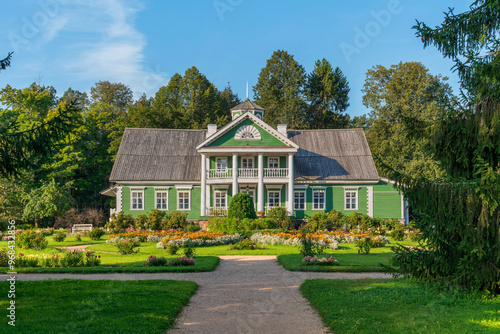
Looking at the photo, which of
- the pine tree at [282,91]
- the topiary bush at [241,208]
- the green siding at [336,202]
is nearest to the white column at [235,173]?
the green siding at [336,202]

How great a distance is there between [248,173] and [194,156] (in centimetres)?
470

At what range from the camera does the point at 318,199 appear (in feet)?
106

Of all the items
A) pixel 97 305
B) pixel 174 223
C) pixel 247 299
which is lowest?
pixel 247 299

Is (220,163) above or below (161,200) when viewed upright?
above

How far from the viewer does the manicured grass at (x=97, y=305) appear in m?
7.53

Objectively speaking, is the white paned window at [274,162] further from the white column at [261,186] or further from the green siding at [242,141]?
the green siding at [242,141]

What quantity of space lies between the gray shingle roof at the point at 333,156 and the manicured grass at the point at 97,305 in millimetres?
22165

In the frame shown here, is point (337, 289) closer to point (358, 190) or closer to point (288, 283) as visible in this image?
point (288, 283)

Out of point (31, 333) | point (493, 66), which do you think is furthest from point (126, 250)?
point (493, 66)

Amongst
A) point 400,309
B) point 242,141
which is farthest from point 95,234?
point 400,309

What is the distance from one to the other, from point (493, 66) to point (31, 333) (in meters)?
9.28

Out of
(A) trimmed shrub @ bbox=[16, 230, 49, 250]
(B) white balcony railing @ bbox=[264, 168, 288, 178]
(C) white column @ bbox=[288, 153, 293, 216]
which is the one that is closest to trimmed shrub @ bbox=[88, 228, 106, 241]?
(A) trimmed shrub @ bbox=[16, 230, 49, 250]

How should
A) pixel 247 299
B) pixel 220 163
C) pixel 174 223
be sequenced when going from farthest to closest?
pixel 220 163, pixel 174 223, pixel 247 299

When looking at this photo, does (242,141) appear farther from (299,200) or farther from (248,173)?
(299,200)
